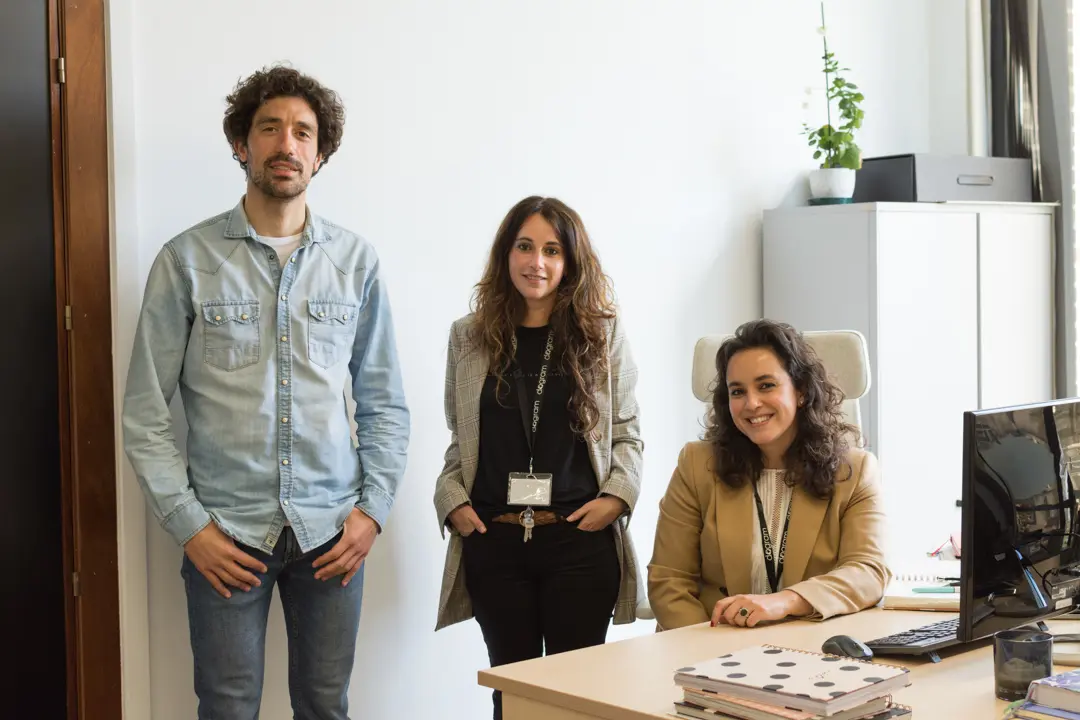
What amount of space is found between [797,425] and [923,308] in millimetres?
1761

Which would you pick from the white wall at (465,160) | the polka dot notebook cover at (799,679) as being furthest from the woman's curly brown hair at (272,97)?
the polka dot notebook cover at (799,679)

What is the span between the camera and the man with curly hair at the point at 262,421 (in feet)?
8.15

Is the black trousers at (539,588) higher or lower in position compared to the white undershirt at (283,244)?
lower

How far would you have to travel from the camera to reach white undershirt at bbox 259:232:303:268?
2623 millimetres

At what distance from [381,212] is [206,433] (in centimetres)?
98

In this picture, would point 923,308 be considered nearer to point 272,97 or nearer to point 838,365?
point 838,365

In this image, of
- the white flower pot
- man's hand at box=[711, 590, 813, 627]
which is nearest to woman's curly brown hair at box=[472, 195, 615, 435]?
man's hand at box=[711, 590, 813, 627]

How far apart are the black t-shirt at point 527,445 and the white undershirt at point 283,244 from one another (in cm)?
55

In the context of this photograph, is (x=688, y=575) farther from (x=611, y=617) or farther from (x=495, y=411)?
(x=495, y=411)

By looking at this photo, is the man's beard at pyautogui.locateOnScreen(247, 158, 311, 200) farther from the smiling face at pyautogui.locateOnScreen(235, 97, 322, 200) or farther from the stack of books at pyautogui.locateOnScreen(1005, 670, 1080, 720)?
the stack of books at pyautogui.locateOnScreen(1005, 670, 1080, 720)

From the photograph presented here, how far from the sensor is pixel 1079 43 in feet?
14.9

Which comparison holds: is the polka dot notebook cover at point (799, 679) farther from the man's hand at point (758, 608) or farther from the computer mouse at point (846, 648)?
the man's hand at point (758, 608)

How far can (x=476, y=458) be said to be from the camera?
9.24ft

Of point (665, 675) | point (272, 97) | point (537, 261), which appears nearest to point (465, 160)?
point (537, 261)
